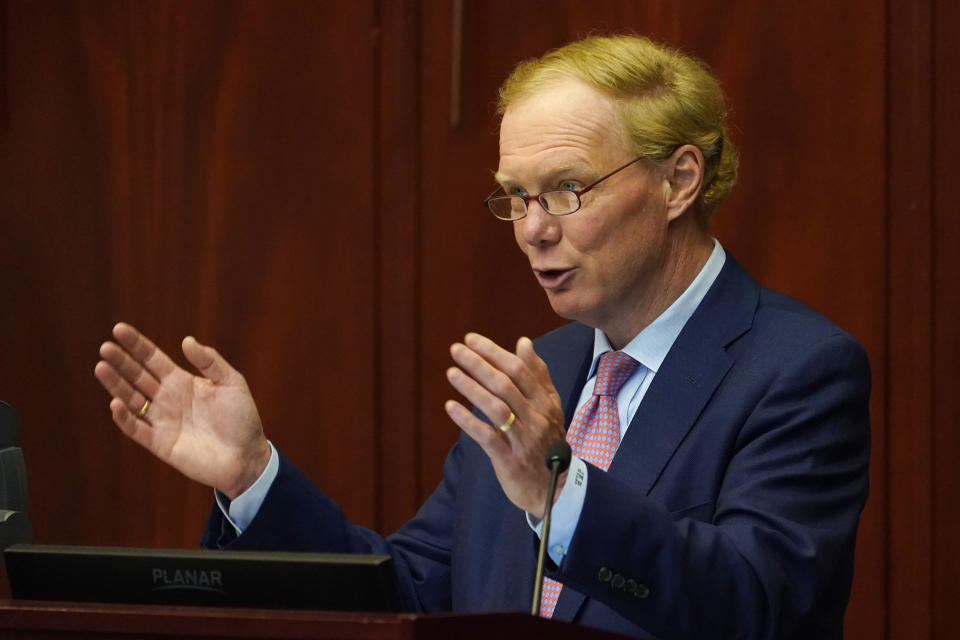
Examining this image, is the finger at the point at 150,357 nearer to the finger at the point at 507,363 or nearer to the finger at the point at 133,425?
the finger at the point at 133,425

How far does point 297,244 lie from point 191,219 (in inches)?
10.7

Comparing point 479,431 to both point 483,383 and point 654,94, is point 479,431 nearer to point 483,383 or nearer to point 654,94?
point 483,383

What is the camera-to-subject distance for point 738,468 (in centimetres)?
179

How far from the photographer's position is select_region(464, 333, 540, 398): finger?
4.74ft

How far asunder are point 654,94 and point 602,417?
51cm

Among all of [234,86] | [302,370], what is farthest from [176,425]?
[234,86]

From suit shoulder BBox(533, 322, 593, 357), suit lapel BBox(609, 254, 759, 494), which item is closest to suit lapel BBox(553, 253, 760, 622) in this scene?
suit lapel BBox(609, 254, 759, 494)

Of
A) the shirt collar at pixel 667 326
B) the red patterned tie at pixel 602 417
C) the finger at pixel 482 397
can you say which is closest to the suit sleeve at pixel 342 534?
the red patterned tie at pixel 602 417

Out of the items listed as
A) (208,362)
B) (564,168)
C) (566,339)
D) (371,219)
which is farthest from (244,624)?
(371,219)

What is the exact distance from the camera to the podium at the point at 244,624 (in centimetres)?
114

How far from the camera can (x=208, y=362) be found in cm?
173

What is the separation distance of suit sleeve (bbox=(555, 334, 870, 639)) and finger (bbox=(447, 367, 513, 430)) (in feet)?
0.47

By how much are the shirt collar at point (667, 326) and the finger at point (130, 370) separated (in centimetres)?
70

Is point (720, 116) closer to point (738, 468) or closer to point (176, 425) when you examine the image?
point (738, 468)
